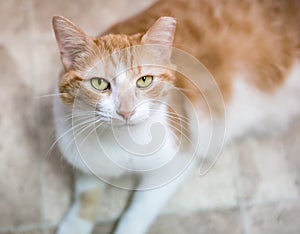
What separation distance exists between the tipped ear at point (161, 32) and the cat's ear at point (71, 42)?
5.8 inches

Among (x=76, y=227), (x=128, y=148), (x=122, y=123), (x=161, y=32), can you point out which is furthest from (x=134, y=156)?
(x=161, y=32)

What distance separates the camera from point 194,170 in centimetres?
131

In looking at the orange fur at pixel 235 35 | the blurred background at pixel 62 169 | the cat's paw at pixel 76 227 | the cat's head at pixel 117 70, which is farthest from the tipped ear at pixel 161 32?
the cat's paw at pixel 76 227

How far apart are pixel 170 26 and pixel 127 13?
387 mm

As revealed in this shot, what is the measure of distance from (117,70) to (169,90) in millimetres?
158

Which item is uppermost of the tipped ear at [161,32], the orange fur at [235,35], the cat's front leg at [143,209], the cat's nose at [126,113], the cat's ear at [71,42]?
the orange fur at [235,35]

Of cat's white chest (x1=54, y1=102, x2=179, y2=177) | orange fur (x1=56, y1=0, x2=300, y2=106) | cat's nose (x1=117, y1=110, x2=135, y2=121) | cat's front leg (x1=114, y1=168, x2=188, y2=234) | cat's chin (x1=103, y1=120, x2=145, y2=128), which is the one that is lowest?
cat's front leg (x1=114, y1=168, x2=188, y2=234)

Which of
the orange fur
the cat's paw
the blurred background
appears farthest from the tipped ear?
the cat's paw

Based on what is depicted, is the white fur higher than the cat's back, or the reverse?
the cat's back

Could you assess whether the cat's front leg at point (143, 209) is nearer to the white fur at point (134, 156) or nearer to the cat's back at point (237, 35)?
the white fur at point (134, 156)

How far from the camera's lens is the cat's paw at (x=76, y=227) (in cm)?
119

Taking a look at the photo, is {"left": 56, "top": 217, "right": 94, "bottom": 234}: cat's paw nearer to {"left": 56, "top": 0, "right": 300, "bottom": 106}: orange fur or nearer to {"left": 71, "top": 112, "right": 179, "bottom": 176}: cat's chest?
{"left": 71, "top": 112, "right": 179, "bottom": 176}: cat's chest

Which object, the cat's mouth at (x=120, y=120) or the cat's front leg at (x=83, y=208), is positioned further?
the cat's front leg at (x=83, y=208)

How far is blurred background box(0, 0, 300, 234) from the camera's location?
1.26m
